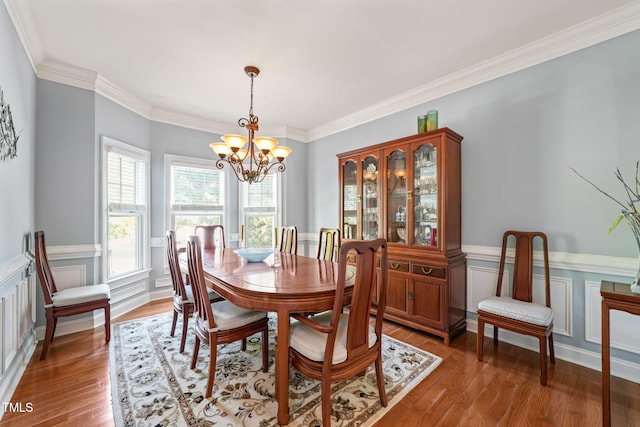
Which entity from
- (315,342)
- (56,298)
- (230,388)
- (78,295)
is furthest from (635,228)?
(56,298)

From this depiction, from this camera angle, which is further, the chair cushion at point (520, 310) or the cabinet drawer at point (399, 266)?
the cabinet drawer at point (399, 266)

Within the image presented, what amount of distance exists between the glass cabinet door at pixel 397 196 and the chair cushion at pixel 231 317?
1804mm

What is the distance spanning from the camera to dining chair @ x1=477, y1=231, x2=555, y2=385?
2.07 m

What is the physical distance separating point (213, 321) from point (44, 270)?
75.8 inches

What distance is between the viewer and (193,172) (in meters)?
4.28

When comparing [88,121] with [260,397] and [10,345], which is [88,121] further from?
[260,397]

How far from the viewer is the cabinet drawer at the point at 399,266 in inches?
116

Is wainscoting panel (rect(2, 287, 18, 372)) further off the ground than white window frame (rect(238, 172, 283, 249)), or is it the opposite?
white window frame (rect(238, 172, 283, 249))

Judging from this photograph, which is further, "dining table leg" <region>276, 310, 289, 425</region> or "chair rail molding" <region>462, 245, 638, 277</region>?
"chair rail molding" <region>462, 245, 638, 277</region>

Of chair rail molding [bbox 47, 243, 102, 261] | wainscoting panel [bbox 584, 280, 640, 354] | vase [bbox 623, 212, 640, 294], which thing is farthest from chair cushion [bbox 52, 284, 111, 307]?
wainscoting panel [bbox 584, 280, 640, 354]

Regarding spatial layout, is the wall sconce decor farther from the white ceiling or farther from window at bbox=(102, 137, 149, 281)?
window at bbox=(102, 137, 149, 281)

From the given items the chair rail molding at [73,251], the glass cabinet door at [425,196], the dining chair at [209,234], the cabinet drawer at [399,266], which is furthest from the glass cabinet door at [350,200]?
the chair rail molding at [73,251]

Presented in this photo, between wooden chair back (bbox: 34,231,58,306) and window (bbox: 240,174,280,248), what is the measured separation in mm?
2445

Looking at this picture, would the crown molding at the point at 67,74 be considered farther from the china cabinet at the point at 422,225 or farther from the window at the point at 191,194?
the china cabinet at the point at 422,225
